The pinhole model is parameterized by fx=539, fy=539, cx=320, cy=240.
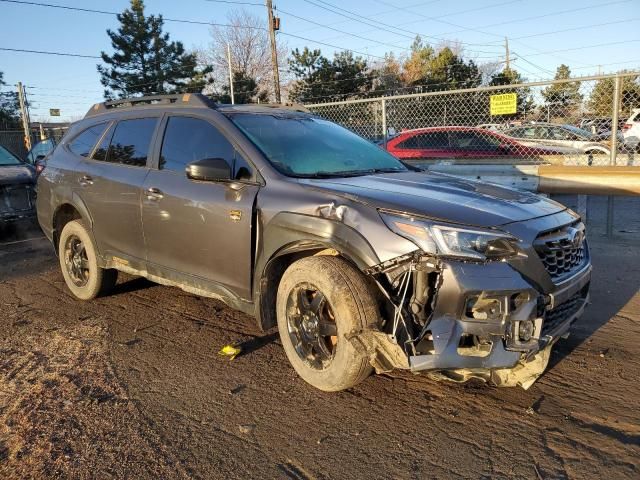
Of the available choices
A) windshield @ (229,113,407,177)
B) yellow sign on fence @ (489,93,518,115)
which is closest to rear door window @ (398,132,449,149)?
yellow sign on fence @ (489,93,518,115)

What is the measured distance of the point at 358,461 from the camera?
2693 mm

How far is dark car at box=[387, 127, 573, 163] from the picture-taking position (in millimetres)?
11039

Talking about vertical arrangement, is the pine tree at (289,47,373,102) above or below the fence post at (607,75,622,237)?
above

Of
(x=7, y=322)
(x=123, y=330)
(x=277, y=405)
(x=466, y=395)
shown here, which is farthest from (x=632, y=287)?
(x=7, y=322)

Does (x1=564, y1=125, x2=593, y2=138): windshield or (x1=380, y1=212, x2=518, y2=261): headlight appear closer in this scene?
(x1=380, y1=212, x2=518, y2=261): headlight

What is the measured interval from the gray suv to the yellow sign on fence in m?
4.83

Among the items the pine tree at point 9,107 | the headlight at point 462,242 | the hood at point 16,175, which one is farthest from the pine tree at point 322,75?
the headlight at point 462,242

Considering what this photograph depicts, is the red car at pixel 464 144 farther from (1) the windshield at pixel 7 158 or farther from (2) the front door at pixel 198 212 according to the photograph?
(2) the front door at pixel 198 212

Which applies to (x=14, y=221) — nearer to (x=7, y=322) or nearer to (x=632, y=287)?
(x=7, y=322)

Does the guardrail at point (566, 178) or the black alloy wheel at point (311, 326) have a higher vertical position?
the guardrail at point (566, 178)

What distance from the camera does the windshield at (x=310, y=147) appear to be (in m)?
3.88

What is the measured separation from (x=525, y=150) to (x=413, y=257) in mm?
9220

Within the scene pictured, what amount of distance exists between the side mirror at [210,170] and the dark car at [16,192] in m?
6.26

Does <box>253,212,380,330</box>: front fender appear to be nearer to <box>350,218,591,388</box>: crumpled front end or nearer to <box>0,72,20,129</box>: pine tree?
<box>350,218,591,388</box>: crumpled front end
